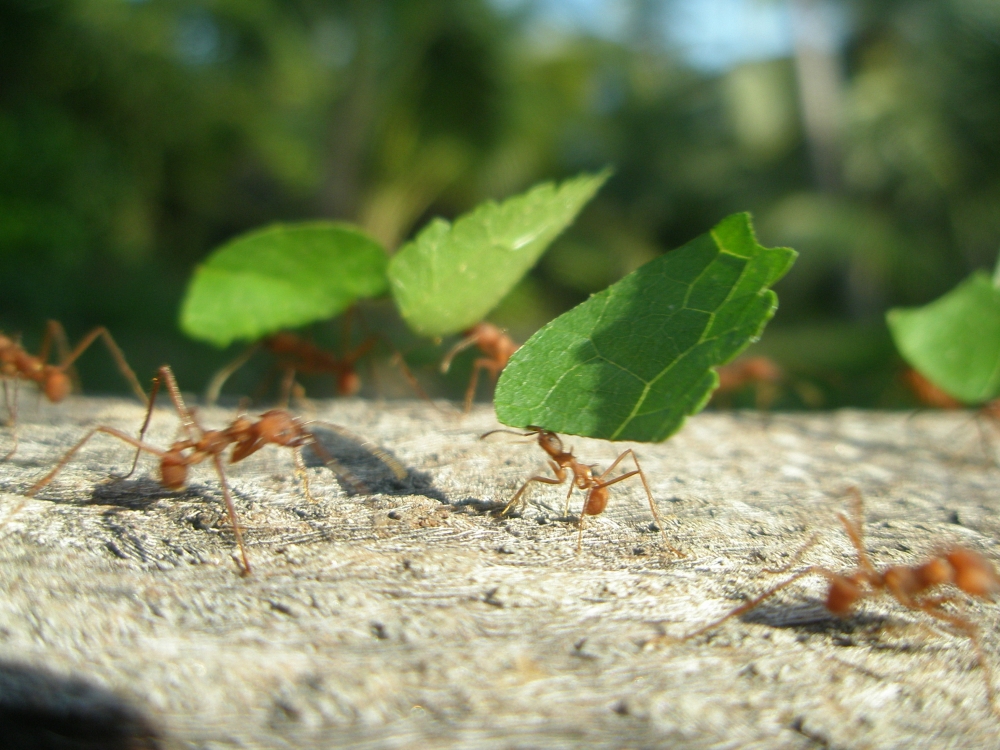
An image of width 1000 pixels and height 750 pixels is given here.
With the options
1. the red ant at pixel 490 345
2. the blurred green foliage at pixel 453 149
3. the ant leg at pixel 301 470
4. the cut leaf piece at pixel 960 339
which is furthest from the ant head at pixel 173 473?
the blurred green foliage at pixel 453 149

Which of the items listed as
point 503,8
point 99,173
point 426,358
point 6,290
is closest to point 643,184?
point 503,8

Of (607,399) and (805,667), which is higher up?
(607,399)

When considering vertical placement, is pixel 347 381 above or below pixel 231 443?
below

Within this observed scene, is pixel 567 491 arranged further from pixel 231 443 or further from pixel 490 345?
pixel 490 345

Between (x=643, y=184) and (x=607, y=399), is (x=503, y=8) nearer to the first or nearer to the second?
(x=643, y=184)

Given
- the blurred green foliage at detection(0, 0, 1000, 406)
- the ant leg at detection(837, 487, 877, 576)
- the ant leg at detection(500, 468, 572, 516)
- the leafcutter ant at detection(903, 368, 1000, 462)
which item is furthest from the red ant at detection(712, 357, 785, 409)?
the blurred green foliage at detection(0, 0, 1000, 406)

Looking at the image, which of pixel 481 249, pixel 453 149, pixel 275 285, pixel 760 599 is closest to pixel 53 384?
pixel 275 285
